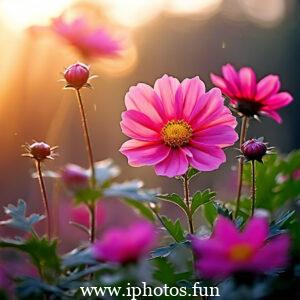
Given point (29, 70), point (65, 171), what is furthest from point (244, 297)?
point (29, 70)

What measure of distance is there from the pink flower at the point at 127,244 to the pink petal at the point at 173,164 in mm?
288

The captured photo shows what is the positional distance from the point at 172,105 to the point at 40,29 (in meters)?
0.90

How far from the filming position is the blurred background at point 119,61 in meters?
2.32

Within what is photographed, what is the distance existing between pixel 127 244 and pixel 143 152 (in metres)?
0.35

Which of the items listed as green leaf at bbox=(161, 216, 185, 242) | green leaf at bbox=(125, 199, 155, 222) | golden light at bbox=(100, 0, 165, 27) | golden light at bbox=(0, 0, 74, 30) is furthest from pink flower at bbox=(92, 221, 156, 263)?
golden light at bbox=(100, 0, 165, 27)

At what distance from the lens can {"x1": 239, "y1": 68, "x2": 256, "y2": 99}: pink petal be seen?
3.46 ft

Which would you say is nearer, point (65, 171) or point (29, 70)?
point (65, 171)

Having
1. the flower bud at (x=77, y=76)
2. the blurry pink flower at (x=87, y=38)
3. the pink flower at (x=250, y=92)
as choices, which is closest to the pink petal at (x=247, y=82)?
the pink flower at (x=250, y=92)

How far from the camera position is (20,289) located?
70cm

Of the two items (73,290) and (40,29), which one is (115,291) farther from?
(40,29)

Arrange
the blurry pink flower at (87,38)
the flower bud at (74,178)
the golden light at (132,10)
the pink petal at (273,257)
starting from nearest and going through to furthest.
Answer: the pink petal at (273,257) → the flower bud at (74,178) → the blurry pink flower at (87,38) → the golden light at (132,10)

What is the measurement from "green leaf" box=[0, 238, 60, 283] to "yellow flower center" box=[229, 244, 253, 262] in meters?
0.21

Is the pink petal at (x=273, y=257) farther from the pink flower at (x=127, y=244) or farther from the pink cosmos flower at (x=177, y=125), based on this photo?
the pink cosmos flower at (x=177, y=125)

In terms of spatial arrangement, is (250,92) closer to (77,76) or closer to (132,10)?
(77,76)
